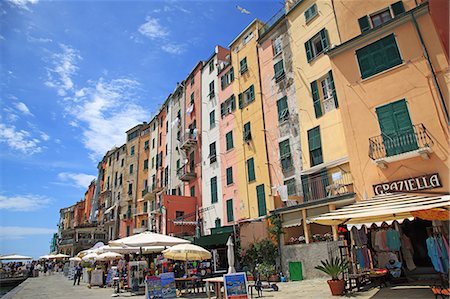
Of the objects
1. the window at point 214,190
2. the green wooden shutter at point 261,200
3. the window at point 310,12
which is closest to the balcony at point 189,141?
the window at point 214,190

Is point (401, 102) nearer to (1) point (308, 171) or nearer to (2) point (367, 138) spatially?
(2) point (367, 138)

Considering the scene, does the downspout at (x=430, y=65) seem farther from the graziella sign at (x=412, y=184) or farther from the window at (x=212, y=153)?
the window at (x=212, y=153)

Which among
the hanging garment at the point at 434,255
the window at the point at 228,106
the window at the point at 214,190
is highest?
the window at the point at 228,106

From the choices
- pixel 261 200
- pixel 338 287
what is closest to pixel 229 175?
pixel 261 200

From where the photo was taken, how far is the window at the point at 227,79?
1106 inches

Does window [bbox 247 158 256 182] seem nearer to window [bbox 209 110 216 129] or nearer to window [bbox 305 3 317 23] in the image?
window [bbox 209 110 216 129]

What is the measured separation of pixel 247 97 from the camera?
84.7 ft

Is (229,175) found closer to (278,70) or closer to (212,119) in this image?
Result: (212,119)

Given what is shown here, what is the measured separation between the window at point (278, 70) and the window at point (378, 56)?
725 centimetres

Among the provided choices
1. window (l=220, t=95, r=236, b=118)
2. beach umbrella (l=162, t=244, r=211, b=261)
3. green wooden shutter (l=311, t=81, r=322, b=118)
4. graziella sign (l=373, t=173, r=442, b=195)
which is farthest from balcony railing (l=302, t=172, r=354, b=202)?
window (l=220, t=95, r=236, b=118)

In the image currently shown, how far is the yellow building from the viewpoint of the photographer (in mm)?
22438

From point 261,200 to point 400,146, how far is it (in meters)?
10.9

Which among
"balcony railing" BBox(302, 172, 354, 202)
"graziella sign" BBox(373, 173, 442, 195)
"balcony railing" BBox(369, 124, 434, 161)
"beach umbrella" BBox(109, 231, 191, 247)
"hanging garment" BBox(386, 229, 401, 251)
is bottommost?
"hanging garment" BBox(386, 229, 401, 251)

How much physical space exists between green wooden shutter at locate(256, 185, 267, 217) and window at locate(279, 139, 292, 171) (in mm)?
2549
